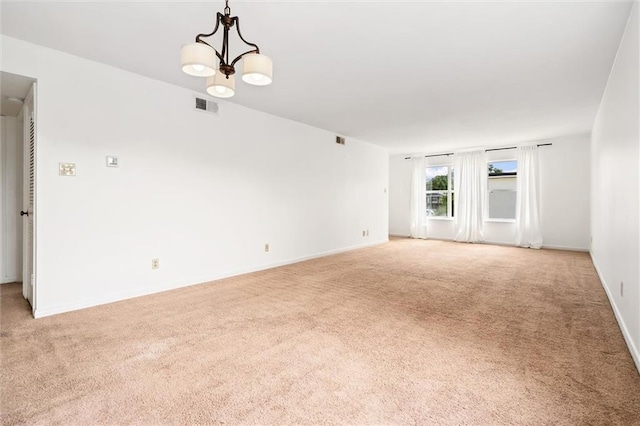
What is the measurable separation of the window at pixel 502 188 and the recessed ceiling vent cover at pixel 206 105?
6873mm

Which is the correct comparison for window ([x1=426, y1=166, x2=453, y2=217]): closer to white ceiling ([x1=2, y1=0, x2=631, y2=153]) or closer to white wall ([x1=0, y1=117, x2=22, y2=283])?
white ceiling ([x1=2, y1=0, x2=631, y2=153])

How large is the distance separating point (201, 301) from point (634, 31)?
4369 mm

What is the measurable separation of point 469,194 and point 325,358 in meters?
7.20

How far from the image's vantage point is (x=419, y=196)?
8.95 meters

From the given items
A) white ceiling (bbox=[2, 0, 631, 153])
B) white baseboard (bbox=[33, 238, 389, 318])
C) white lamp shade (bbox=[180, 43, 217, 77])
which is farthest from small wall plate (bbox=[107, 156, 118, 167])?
white lamp shade (bbox=[180, 43, 217, 77])

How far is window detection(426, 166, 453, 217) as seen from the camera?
339 inches

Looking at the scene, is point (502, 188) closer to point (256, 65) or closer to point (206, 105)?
point (206, 105)

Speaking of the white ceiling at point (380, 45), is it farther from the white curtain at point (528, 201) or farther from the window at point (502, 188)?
the window at point (502, 188)

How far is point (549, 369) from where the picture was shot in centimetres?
197

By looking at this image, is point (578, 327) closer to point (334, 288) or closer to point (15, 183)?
point (334, 288)

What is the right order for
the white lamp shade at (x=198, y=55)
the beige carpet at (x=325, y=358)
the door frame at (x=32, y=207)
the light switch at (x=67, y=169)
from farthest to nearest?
the light switch at (x=67, y=169)
the door frame at (x=32, y=207)
the white lamp shade at (x=198, y=55)
the beige carpet at (x=325, y=358)

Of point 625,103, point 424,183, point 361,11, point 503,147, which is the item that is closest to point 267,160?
point 361,11

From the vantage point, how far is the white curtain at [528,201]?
7.13 metres

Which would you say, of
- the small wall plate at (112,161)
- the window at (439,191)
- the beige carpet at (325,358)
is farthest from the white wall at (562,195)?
the small wall plate at (112,161)
